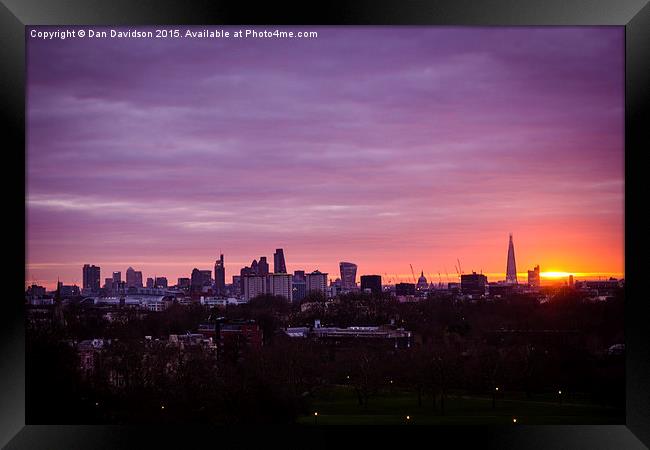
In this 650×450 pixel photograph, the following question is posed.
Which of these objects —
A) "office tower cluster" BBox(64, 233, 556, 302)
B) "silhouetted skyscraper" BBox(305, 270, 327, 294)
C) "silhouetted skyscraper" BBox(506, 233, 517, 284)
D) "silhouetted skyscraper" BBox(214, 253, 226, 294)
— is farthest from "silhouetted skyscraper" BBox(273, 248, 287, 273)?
"silhouetted skyscraper" BBox(506, 233, 517, 284)

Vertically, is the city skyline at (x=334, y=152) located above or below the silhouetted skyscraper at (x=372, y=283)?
above

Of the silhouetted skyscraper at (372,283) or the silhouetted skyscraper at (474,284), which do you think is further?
the silhouetted skyscraper at (372,283)

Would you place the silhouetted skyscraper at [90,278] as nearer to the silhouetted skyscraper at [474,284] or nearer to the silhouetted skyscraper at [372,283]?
the silhouetted skyscraper at [372,283]

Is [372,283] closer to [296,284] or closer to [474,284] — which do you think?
[296,284]

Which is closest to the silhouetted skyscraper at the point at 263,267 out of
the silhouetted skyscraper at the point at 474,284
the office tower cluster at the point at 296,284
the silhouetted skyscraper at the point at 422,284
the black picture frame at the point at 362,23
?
the office tower cluster at the point at 296,284

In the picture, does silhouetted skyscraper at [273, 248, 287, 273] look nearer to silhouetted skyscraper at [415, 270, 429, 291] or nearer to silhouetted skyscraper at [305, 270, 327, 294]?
silhouetted skyscraper at [305, 270, 327, 294]

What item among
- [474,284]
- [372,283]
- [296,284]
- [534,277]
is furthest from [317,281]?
[534,277]
